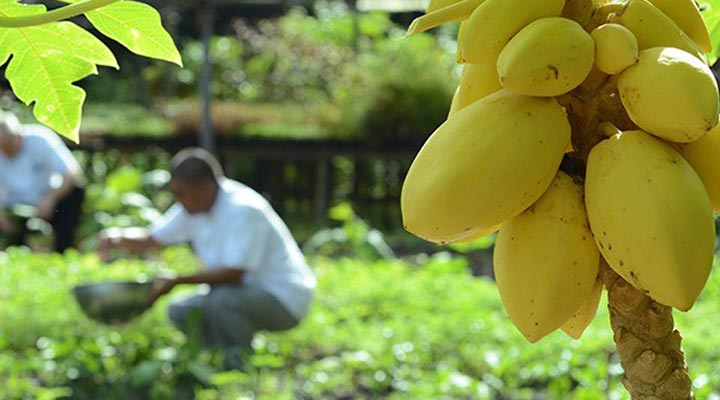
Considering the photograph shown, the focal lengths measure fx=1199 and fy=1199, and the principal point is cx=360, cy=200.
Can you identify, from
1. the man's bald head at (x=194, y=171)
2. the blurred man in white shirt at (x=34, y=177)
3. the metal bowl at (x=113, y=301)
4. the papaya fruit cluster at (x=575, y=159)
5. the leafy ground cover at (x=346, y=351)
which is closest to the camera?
the papaya fruit cluster at (x=575, y=159)

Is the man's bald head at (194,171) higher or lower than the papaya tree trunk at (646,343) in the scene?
lower

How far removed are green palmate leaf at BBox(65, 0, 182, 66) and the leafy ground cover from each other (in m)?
2.26

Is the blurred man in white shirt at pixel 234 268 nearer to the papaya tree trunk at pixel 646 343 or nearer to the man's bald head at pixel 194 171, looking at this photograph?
the man's bald head at pixel 194 171

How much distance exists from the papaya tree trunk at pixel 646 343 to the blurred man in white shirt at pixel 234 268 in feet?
14.8

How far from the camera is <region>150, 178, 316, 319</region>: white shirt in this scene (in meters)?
5.39

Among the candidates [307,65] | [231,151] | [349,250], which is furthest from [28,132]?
[307,65]

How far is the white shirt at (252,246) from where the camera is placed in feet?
17.7

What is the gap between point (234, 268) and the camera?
5.39m

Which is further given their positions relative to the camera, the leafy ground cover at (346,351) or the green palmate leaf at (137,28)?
the leafy ground cover at (346,351)

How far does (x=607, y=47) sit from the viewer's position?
2.59 ft

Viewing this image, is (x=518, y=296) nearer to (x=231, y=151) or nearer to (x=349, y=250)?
(x=349, y=250)

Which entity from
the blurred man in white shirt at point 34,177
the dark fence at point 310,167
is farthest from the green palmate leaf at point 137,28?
the dark fence at point 310,167

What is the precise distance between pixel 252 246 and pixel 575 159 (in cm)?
462

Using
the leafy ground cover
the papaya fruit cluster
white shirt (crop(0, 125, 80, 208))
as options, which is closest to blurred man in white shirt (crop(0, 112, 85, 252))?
white shirt (crop(0, 125, 80, 208))
